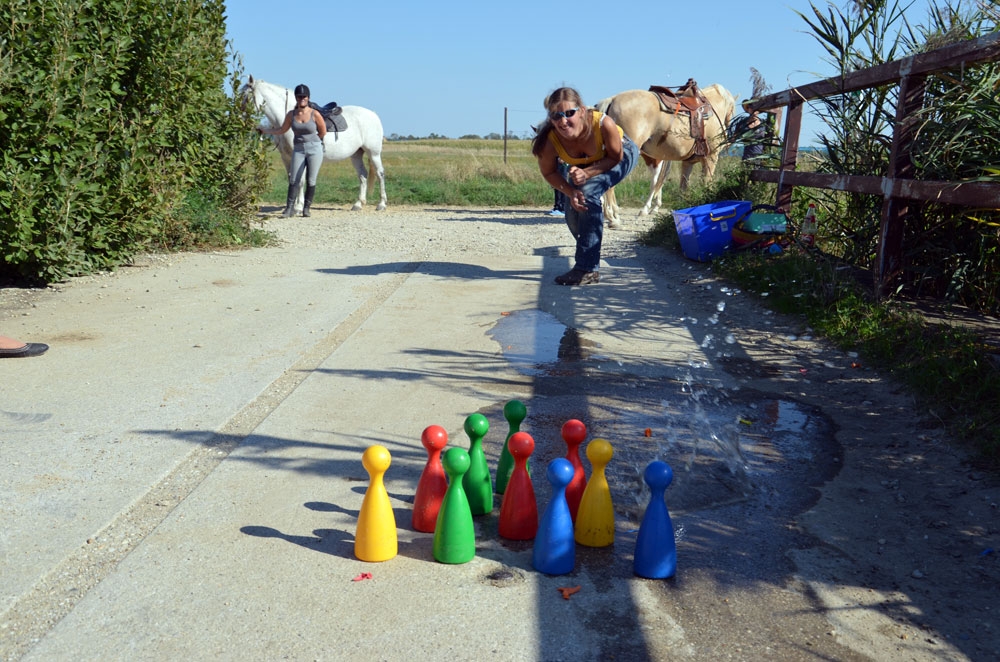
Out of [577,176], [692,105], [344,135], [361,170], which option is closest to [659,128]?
[692,105]

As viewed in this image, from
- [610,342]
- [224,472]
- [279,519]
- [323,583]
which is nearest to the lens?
[323,583]

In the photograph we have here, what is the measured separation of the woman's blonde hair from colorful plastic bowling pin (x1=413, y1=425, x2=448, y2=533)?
4693 millimetres

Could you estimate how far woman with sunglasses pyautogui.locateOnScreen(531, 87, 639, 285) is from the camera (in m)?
7.15

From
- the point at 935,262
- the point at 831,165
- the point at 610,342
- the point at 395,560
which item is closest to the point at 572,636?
the point at 395,560

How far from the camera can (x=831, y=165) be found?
269 inches

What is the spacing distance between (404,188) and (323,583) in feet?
61.9

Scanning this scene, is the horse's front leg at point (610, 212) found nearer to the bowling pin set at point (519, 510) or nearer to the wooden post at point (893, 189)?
the wooden post at point (893, 189)

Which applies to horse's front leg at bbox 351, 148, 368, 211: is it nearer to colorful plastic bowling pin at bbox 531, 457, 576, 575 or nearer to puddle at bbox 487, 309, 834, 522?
puddle at bbox 487, 309, 834, 522

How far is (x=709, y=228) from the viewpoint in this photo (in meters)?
8.45

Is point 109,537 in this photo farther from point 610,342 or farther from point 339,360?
point 610,342

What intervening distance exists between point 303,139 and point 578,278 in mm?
7414

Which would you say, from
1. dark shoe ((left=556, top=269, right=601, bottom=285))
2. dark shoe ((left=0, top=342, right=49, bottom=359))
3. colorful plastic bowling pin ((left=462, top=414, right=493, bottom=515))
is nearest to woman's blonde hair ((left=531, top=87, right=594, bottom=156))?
dark shoe ((left=556, top=269, right=601, bottom=285))

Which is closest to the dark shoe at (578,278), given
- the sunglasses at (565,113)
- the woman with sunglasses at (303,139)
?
the sunglasses at (565,113)

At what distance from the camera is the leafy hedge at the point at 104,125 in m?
6.11
